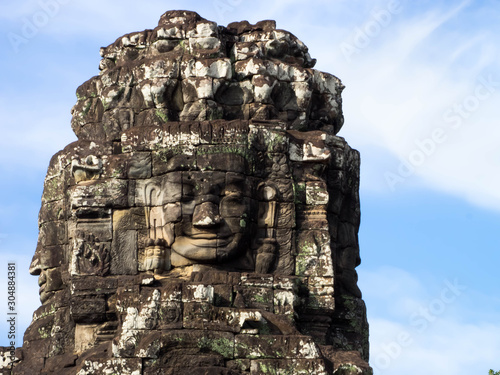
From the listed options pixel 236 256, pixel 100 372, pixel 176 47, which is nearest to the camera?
pixel 100 372

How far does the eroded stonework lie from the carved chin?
0.08 ft

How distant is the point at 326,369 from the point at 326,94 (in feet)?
21.7

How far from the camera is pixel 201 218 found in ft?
80.4

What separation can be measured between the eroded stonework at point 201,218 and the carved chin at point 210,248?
0.08 feet

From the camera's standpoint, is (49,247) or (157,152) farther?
(49,247)

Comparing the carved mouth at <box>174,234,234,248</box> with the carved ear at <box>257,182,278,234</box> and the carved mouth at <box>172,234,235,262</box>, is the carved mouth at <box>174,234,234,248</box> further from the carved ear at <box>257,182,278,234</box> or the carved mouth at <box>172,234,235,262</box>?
the carved ear at <box>257,182,278,234</box>

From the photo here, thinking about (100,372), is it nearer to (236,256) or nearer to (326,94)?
(236,256)

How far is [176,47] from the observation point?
26.8 metres

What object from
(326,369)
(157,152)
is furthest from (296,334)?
(157,152)

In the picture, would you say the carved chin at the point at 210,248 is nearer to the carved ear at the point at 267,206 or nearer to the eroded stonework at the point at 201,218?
the eroded stonework at the point at 201,218

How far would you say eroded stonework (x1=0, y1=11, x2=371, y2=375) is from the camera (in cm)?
2327

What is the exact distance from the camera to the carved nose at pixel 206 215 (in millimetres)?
24469

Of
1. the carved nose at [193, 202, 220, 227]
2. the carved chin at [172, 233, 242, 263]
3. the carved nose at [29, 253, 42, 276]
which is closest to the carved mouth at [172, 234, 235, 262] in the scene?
the carved chin at [172, 233, 242, 263]

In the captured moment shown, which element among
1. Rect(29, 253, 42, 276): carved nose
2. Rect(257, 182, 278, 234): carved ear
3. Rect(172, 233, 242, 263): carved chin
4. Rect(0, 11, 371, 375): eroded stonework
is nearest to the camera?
Rect(0, 11, 371, 375): eroded stonework
